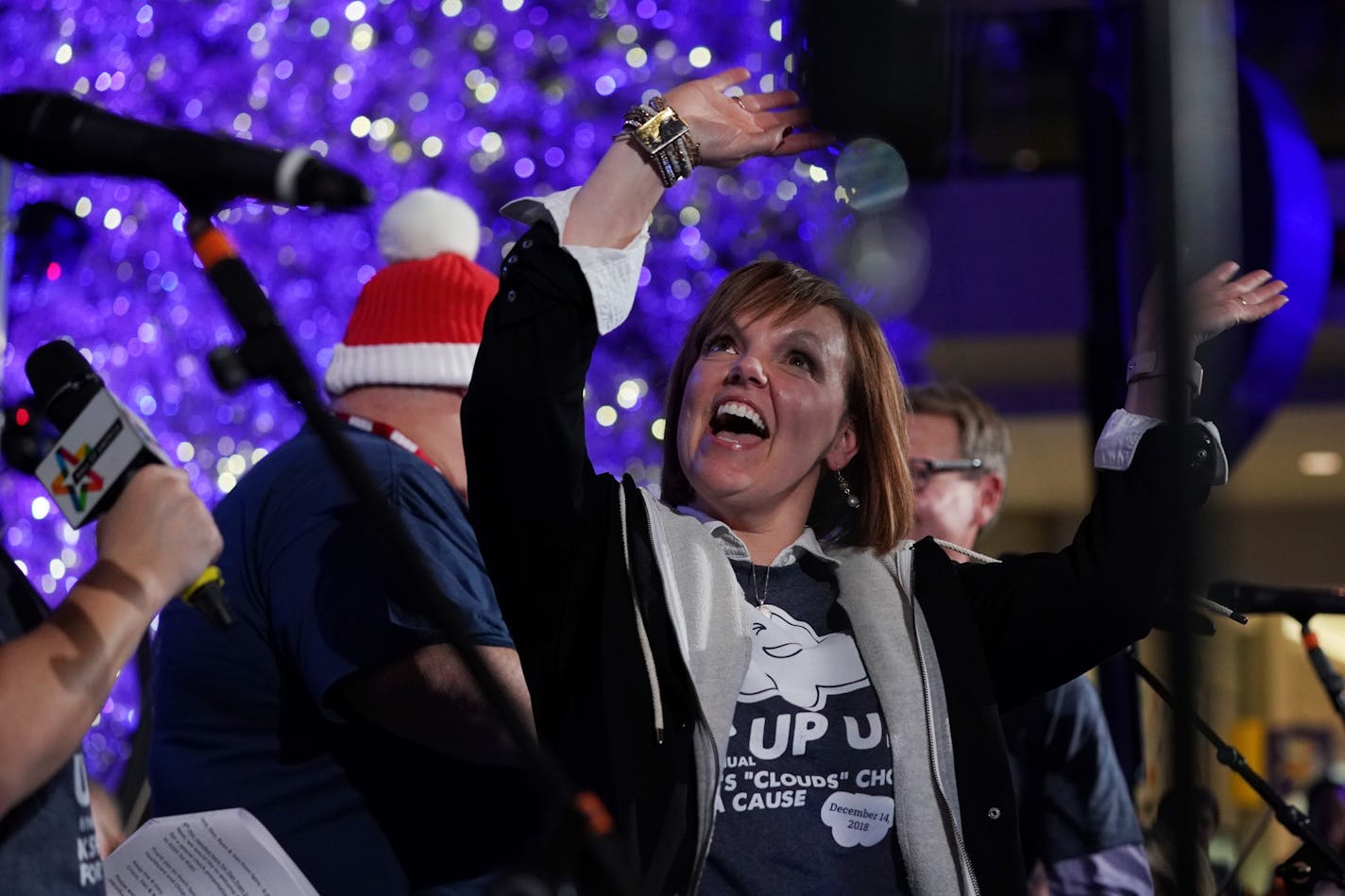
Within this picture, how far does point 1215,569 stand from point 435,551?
126 cm

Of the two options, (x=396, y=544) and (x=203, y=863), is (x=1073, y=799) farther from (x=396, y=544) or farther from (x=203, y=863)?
(x=396, y=544)

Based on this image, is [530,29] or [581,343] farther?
[530,29]

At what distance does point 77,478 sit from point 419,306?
1307 millimetres

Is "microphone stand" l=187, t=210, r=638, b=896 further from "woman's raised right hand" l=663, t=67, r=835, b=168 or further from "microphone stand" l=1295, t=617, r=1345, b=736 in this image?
"microphone stand" l=1295, t=617, r=1345, b=736

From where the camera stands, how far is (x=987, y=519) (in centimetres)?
340

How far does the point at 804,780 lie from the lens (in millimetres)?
1789

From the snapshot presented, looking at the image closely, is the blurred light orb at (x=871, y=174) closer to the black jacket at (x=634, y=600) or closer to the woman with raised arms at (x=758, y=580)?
the woman with raised arms at (x=758, y=580)

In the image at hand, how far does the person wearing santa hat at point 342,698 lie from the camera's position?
2.07 m

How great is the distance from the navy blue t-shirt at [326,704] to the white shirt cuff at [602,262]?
0.57m

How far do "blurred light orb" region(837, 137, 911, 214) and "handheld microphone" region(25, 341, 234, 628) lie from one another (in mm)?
1015

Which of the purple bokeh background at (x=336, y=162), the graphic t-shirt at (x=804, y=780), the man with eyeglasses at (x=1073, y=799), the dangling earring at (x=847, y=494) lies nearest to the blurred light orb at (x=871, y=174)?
the dangling earring at (x=847, y=494)

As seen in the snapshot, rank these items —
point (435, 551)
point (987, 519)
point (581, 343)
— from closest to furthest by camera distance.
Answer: point (581, 343), point (435, 551), point (987, 519)

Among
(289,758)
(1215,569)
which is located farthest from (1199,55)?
(289,758)

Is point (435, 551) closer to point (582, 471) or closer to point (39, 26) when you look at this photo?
point (582, 471)
